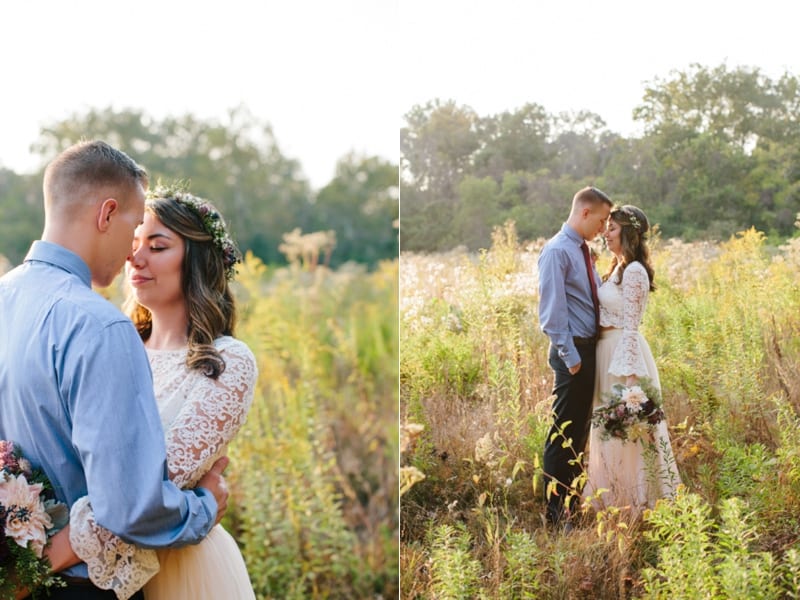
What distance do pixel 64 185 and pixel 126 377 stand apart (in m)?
0.54

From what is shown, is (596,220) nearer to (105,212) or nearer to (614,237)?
→ (614,237)

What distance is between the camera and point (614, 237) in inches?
119

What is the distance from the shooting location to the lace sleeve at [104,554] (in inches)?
77.6

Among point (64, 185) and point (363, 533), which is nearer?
point (64, 185)

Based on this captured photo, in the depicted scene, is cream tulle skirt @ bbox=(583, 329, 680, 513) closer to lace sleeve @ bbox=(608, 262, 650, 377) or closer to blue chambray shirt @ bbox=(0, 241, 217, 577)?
lace sleeve @ bbox=(608, 262, 650, 377)

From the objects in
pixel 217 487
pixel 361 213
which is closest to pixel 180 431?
pixel 217 487

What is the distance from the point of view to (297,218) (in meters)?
5.30

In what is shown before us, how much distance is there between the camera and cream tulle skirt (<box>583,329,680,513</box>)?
2979mm

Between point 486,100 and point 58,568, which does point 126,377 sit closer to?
point 58,568

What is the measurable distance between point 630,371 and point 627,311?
220 mm

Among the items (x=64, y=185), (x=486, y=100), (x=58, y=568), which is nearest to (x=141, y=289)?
(x=64, y=185)

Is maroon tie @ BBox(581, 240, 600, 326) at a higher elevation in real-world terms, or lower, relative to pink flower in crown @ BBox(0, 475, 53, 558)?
higher

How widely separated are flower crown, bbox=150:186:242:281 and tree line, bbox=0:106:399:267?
2.47 meters

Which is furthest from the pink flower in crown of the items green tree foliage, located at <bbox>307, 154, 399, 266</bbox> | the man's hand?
green tree foliage, located at <bbox>307, 154, 399, 266</bbox>
